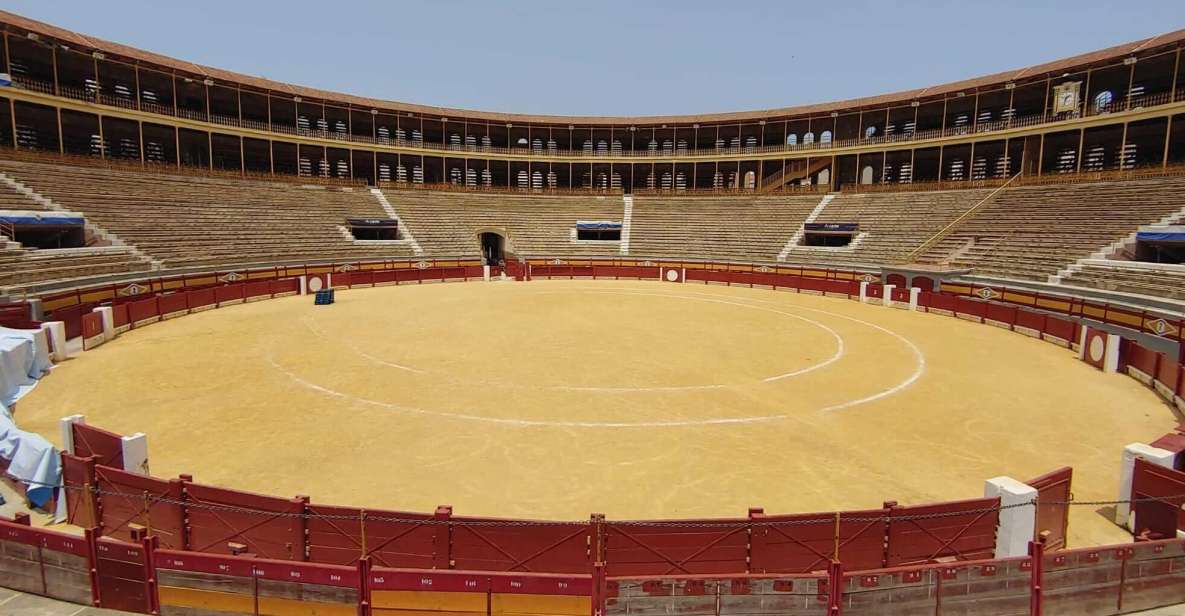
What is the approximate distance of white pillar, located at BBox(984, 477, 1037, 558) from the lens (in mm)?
7766

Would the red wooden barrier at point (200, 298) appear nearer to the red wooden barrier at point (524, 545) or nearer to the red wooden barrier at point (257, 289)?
the red wooden barrier at point (257, 289)

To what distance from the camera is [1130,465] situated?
920cm

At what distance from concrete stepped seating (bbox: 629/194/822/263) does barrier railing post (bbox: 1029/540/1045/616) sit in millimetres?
41366

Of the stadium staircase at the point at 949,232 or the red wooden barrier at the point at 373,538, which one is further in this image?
the stadium staircase at the point at 949,232

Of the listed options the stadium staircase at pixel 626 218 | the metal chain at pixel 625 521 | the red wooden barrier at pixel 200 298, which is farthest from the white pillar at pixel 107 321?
the stadium staircase at pixel 626 218

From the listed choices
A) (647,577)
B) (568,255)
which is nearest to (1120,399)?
(647,577)

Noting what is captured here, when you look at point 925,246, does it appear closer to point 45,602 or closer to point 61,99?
point 45,602

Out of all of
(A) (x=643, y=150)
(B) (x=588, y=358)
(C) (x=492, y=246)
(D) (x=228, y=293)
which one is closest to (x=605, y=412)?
(B) (x=588, y=358)

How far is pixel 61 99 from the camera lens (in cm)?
3831

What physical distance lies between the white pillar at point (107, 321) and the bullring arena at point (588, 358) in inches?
6.0

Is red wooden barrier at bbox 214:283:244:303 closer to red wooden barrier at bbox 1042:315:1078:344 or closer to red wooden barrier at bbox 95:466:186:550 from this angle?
red wooden barrier at bbox 95:466:186:550

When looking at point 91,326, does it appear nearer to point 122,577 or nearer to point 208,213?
point 122,577

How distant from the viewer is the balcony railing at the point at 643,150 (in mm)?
39312

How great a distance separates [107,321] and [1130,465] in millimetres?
28441
